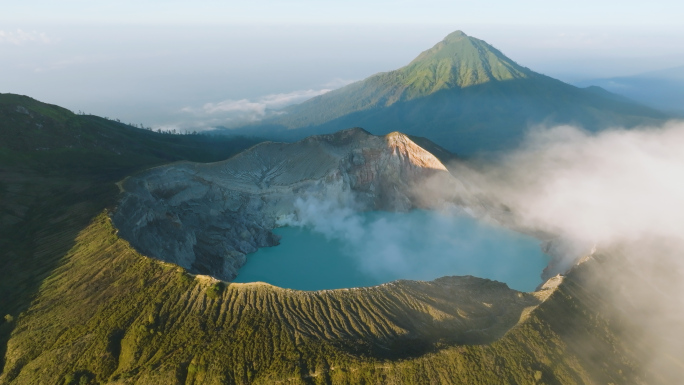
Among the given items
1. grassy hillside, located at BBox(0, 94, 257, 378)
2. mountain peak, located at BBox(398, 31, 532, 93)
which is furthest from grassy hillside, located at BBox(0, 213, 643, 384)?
mountain peak, located at BBox(398, 31, 532, 93)

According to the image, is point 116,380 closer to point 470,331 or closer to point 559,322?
point 470,331

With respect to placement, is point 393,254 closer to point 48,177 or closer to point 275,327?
point 275,327

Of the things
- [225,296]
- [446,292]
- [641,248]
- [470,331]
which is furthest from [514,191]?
[225,296]

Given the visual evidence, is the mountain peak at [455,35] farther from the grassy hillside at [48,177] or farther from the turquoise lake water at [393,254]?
the turquoise lake water at [393,254]

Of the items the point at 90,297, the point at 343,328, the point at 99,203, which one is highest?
the point at 99,203

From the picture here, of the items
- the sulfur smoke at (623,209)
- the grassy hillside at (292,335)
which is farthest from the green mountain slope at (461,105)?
the grassy hillside at (292,335)
